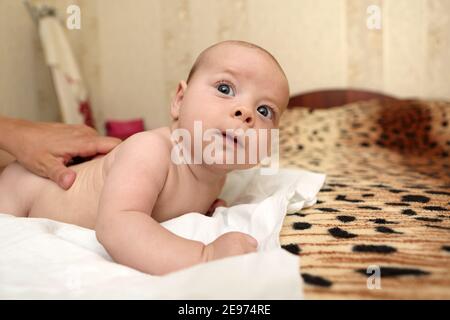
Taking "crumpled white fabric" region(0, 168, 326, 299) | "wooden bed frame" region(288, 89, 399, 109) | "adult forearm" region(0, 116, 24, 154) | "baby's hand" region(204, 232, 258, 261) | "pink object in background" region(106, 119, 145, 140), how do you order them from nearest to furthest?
1. "crumpled white fabric" region(0, 168, 326, 299)
2. "baby's hand" region(204, 232, 258, 261)
3. "adult forearm" region(0, 116, 24, 154)
4. "wooden bed frame" region(288, 89, 399, 109)
5. "pink object in background" region(106, 119, 145, 140)

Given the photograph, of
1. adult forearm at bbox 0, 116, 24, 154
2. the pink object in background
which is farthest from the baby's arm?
the pink object in background

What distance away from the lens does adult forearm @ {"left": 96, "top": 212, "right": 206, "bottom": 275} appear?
1.85ft

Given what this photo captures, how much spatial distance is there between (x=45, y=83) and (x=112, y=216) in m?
2.26

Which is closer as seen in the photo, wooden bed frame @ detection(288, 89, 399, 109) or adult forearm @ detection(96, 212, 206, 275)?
adult forearm @ detection(96, 212, 206, 275)

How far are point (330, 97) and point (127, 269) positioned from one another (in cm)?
218

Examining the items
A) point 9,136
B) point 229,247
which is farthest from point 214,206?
point 9,136

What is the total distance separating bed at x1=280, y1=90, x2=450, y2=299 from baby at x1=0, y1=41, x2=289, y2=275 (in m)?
Answer: 0.16

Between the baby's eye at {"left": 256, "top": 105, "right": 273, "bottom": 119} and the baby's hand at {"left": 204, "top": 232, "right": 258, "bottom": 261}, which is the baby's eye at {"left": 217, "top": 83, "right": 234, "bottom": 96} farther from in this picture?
the baby's hand at {"left": 204, "top": 232, "right": 258, "bottom": 261}

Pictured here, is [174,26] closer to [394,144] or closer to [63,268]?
[394,144]

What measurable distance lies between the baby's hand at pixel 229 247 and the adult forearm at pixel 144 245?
0.05 feet

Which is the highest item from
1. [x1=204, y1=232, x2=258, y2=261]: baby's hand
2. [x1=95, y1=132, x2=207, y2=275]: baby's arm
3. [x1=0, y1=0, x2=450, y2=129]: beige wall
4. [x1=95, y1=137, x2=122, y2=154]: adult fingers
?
[x1=0, y1=0, x2=450, y2=129]: beige wall

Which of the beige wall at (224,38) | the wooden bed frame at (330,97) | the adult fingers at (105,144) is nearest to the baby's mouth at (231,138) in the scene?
the adult fingers at (105,144)

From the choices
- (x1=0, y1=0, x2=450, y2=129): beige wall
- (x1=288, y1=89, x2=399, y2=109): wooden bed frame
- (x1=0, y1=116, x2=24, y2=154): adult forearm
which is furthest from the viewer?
(x1=288, y1=89, x2=399, y2=109): wooden bed frame
